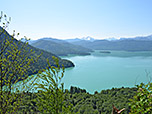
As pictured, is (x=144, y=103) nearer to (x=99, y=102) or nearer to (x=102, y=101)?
(x=99, y=102)

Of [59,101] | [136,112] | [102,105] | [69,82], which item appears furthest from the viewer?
[69,82]

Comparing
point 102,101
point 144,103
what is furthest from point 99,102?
point 144,103

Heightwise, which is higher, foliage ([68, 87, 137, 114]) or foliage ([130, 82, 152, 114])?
foliage ([130, 82, 152, 114])

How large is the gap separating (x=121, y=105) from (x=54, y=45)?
125m

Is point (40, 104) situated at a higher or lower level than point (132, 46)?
lower

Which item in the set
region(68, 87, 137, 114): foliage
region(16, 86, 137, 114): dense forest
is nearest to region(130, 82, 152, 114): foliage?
region(16, 86, 137, 114): dense forest

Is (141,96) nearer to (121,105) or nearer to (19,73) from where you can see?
(19,73)

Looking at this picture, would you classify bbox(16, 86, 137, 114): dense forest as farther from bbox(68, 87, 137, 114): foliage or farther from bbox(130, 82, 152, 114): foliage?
bbox(130, 82, 152, 114): foliage

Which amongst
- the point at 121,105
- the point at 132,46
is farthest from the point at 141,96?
the point at 132,46

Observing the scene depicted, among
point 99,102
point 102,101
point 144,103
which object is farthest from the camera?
point 102,101

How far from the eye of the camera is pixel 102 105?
19.9m

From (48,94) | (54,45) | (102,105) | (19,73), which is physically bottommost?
(102,105)

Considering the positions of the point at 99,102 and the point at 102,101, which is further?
the point at 102,101

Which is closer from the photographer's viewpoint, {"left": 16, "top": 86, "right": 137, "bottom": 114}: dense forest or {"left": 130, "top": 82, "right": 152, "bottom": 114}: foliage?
{"left": 130, "top": 82, "right": 152, "bottom": 114}: foliage
